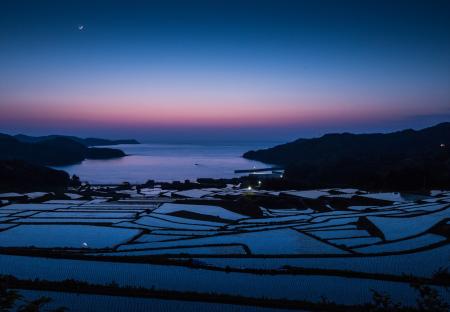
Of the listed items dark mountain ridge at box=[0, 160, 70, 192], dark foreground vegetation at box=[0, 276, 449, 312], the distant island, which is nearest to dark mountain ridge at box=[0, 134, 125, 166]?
the distant island

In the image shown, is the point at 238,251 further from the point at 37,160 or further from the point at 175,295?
the point at 37,160

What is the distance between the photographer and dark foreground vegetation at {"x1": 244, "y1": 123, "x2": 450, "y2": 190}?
41031mm

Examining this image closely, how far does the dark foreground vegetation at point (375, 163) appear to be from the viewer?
1615 inches

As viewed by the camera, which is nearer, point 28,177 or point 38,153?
point 28,177

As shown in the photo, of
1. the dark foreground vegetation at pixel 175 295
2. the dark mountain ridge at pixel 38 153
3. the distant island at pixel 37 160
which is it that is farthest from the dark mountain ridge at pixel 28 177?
the dark mountain ridge at pixel 38 153

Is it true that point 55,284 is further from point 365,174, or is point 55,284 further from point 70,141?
point 70,141

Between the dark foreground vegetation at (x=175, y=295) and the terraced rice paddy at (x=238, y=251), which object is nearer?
the dark foreground vegetation at (x=175, y=295)

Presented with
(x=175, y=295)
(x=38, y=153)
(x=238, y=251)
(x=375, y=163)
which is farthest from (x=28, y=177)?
(x=38, y=153)

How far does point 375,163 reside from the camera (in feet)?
185

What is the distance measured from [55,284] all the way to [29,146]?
394ft

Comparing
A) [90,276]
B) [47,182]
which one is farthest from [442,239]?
[47,182]

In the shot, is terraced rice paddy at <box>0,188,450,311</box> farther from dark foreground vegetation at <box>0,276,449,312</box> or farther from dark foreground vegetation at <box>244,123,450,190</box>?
dark foreground vegetation at <box>244,123,450,190</box>

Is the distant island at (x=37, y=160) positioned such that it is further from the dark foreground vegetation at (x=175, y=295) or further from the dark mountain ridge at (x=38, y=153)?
the dark foreground vegetation at (x=175, y=295)

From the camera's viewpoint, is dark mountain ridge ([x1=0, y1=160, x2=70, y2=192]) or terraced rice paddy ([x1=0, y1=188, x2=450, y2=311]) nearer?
terraced rice paddy ([x1=0, y1=188, x2=450, y2=311])
